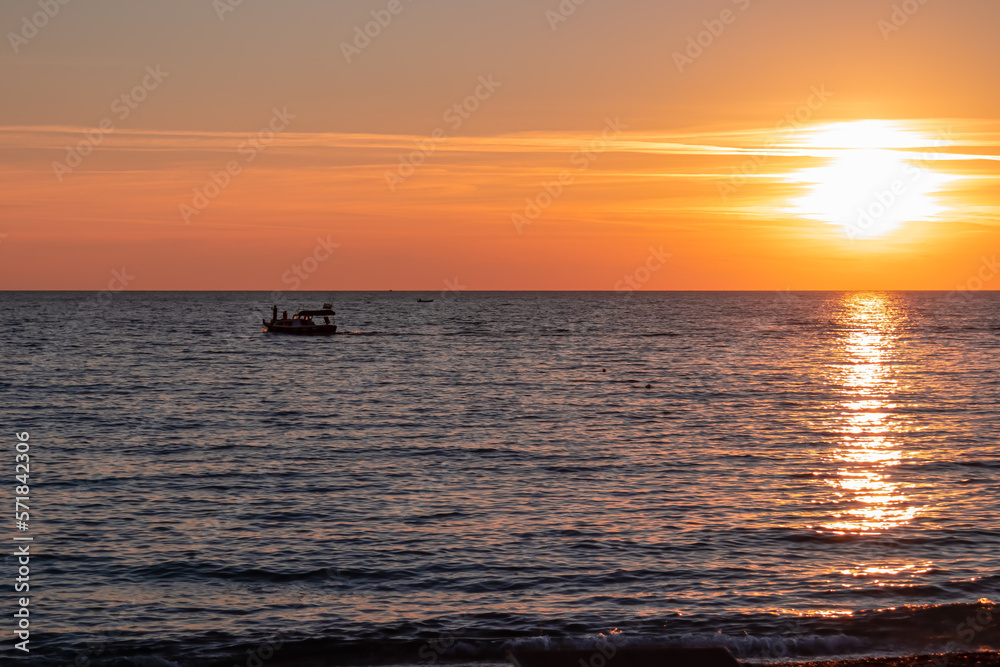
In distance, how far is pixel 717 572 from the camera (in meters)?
20.6

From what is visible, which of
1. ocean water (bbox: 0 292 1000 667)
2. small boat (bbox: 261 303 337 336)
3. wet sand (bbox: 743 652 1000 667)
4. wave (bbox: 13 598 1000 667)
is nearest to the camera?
wet sand (bbox: 743 652 1000 667)

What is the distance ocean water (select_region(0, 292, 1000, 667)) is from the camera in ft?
57.1

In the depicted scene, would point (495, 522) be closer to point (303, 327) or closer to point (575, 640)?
point (575, 640)

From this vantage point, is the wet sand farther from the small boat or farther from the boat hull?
the boat hull

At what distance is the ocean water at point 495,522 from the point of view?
57.1ft

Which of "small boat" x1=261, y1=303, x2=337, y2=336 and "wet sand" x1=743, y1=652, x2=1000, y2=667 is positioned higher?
"small boat" x1=261, y1=303, x2=337, y2=336

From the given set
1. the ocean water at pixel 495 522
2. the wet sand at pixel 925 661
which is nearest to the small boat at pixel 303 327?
the ocean water at pixel 495 522

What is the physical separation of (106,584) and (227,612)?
3.29 meters

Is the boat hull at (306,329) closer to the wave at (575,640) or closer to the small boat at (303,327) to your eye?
the small boat at (303,327)

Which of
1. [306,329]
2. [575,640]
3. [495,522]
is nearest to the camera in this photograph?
[575,640]

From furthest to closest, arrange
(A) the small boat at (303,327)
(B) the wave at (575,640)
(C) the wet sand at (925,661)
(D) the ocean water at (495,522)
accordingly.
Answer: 1. (A) the small boat at (303,327)
2. (D) the ocean water at (495,522)
3. (B) the wave at (575,640)
4. (C) the wet sand at (925,661)

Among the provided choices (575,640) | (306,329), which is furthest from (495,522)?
(306,329)

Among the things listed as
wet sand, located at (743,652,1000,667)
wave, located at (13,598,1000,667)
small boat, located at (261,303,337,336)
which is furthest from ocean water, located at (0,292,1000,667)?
small boat, located at (261,303,337,336)

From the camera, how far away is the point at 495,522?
25.1m
